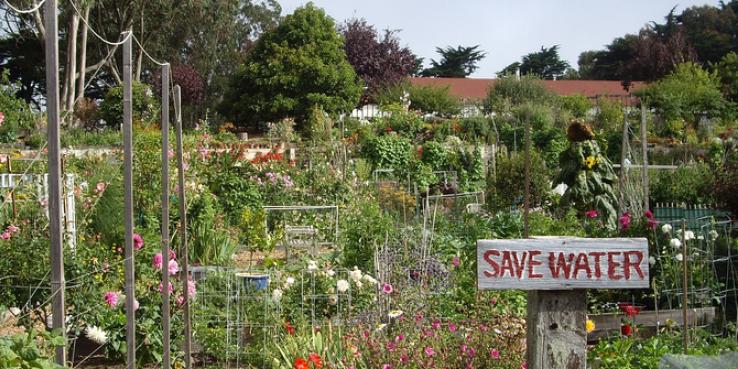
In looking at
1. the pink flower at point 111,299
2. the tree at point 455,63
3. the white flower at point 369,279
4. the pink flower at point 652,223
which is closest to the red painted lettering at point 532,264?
the pink flower at point 111,299

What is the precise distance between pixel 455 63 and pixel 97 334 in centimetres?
4336

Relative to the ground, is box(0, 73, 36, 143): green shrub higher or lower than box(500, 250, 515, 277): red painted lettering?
higher

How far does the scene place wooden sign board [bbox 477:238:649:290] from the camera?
9.00ft

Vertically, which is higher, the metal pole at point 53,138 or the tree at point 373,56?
the tree at point 373,56

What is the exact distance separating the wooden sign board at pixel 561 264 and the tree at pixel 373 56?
2877 cm

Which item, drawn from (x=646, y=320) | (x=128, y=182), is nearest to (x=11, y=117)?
(x=646, y=320)

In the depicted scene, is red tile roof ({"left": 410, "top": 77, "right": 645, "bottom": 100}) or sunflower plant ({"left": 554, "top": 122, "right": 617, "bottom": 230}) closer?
sunflower plant ({"left": 554, "top": 122, "right": 617, "bottom": 230})

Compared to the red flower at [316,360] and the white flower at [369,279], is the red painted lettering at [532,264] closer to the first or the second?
the red flower at [316,360]

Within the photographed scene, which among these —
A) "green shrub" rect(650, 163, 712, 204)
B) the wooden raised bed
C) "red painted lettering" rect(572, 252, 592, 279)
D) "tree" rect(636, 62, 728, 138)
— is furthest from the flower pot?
"tree" rect(636, 62, 728, 138)

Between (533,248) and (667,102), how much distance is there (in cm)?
2176

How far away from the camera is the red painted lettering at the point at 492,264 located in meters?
2.75

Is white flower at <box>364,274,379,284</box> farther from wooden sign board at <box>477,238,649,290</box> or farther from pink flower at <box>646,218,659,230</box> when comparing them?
wooden sign board at <box>477,238,649,290</box>

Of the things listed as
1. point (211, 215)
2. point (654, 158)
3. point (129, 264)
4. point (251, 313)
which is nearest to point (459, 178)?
point (654, 158)

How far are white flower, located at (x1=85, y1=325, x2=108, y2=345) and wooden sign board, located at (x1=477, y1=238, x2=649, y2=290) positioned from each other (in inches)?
104
